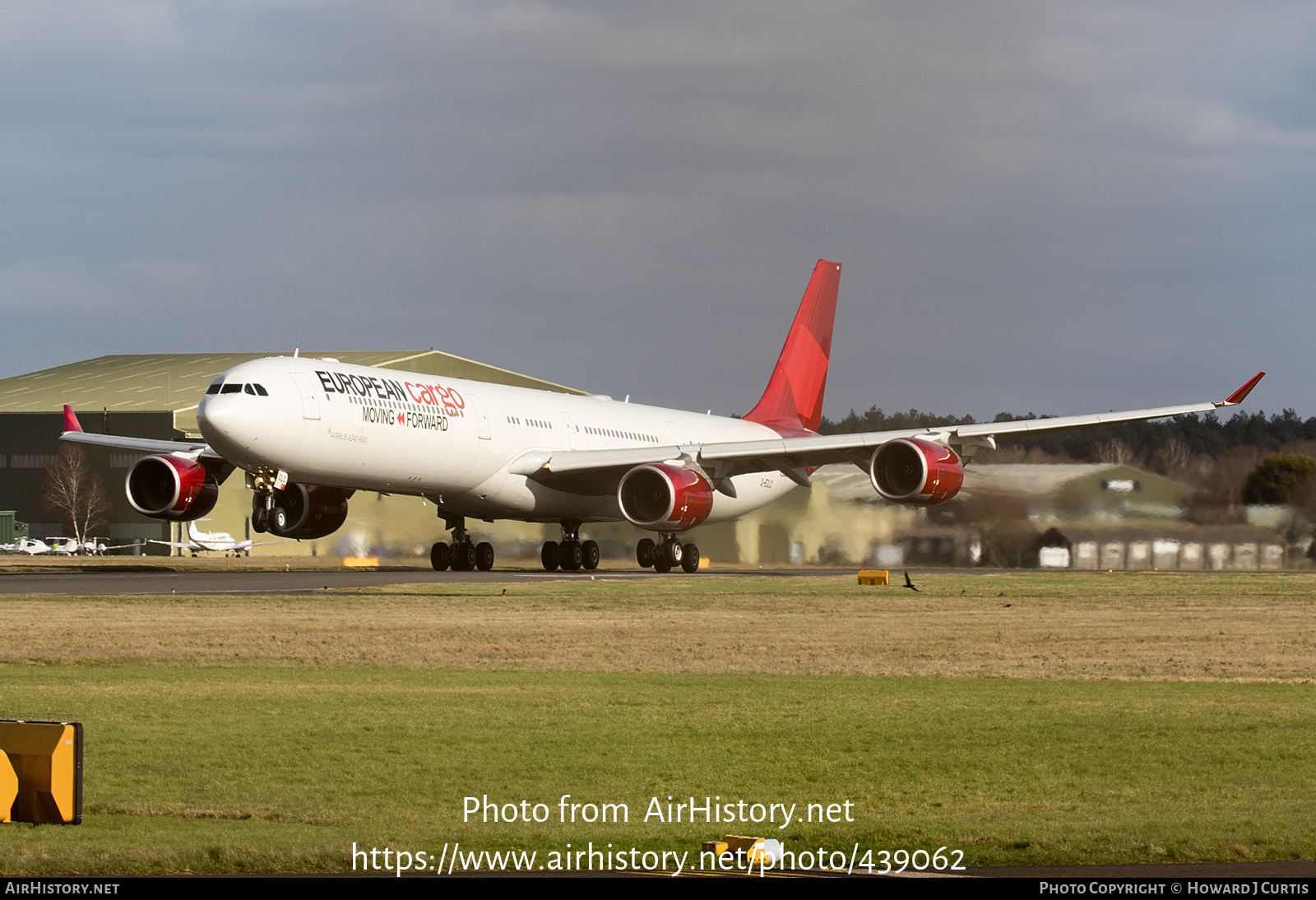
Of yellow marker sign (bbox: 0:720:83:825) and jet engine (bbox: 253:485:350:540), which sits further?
jet engine (bbox: 253:485:350:540)

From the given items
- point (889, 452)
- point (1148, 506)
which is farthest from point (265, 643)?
point (1148, 506)

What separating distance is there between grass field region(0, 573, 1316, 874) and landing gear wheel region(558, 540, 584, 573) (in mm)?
17583

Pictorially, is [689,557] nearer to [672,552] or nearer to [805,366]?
[672,552]

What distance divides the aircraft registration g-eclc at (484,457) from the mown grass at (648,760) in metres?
15.9

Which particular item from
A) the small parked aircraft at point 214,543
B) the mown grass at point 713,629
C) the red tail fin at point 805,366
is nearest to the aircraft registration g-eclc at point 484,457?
the mown grass at point 713,629

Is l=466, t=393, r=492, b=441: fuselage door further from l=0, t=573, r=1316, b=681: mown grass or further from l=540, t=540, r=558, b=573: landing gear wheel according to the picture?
l=540, t=540, r=558, b=573: landing gear wheel

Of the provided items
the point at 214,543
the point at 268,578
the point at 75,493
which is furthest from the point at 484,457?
the point at 75,493

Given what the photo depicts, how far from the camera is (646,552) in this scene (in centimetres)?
4388

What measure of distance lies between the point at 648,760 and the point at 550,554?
33121 millimetres

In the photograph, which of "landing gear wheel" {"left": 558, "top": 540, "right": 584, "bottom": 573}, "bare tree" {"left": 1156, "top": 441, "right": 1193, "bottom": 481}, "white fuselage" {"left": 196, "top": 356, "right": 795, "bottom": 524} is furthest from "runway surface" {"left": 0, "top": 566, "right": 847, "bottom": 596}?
"bare tree" {"left": 1156, "top": 441, "right": 1193, "bottom": 481}

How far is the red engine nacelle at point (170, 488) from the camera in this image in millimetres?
39281

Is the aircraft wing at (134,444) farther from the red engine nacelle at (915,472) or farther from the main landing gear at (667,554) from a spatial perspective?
the red engine nacelle at (915,472)

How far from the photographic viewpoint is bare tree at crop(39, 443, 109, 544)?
78.0 metres
